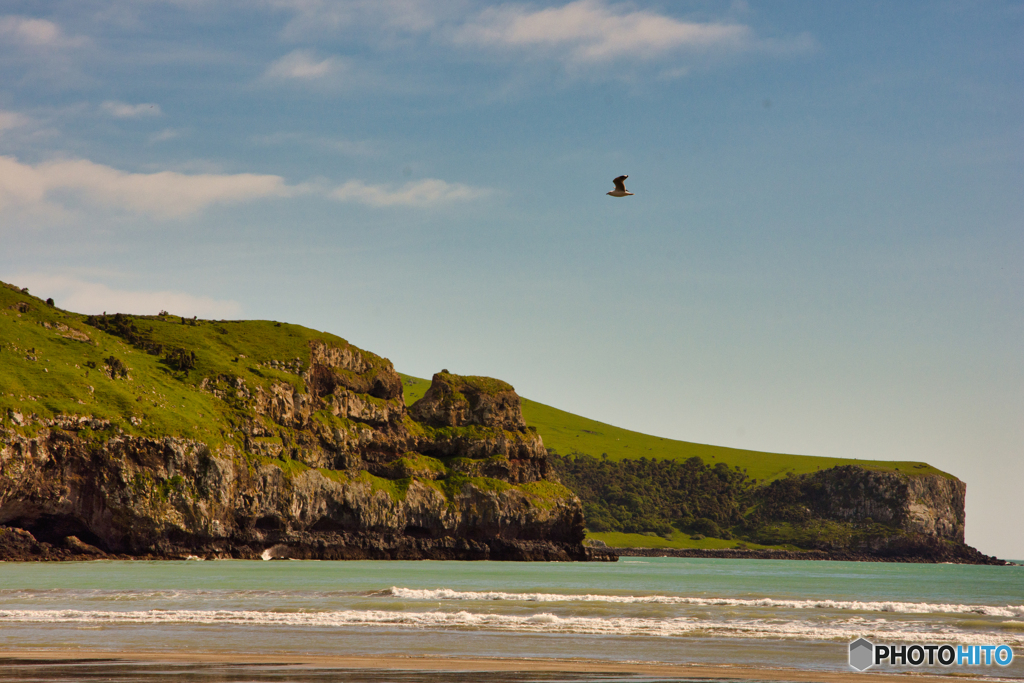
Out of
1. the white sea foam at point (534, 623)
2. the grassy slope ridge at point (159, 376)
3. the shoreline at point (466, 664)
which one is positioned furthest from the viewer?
the grassy slope ridge at point (159, 376)

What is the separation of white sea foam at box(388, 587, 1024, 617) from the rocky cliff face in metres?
68.8

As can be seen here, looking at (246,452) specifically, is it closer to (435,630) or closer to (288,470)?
(288,470)

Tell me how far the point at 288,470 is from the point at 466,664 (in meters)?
109

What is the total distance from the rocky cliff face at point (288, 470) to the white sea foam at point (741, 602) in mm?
68796

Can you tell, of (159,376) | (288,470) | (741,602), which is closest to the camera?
(741,602)

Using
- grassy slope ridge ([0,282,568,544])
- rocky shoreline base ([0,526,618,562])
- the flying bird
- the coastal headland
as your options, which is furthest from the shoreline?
grassy slope ridge ([0,282,568,544])

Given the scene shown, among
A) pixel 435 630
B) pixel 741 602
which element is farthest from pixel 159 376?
pixel 435 630

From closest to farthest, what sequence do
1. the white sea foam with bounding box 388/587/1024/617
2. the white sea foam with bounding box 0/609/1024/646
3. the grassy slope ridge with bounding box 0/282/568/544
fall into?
the white sea foam with bounding box 0/609/1024/646 < the white sea foam with bounding box 388/587/1024/617 < the grassy slope ridge with bounding box 0/282/568/544

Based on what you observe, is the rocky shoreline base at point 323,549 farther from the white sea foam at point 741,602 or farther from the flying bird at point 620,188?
the flying bird at point 620,188

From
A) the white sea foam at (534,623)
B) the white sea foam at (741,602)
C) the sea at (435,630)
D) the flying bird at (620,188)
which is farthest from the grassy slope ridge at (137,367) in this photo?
the flying bird at (620,188)

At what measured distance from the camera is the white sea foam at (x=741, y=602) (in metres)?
40.0

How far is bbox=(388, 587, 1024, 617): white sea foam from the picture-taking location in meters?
40.0

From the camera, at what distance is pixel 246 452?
122 m

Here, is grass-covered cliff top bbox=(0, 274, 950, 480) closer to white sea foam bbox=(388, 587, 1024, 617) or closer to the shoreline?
white sea foam bbox=(388, 587, 1024, 617)
